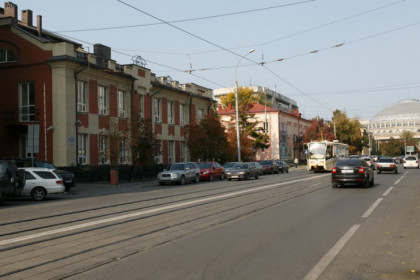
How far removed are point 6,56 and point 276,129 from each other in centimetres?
5254

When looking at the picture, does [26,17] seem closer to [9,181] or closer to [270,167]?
[9,181]

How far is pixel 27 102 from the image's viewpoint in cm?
3369

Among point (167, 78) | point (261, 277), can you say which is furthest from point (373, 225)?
point (167, 78)

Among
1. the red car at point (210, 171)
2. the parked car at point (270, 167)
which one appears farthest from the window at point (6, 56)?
the parked car at point (270, 167)

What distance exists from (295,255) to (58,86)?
92.6 ft

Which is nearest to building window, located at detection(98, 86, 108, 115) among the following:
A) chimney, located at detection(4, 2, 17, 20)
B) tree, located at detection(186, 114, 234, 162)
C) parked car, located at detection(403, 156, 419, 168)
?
tree, located at detection(186, 114, 234, 162)

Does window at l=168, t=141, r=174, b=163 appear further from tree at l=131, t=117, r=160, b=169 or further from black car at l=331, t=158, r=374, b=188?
black car at l=331, t=158, r=374, b=188

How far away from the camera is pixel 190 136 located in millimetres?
41750

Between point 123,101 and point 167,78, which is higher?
point 167,78

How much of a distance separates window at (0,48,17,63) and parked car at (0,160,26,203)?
737 inches

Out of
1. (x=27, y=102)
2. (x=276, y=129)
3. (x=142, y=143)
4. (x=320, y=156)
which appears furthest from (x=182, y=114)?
(x=276, y=129)

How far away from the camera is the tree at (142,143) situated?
34344 mm

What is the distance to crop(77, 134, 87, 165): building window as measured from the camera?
1318 inches

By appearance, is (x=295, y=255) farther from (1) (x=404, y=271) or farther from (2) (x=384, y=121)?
(2) (x=384, y=121)
